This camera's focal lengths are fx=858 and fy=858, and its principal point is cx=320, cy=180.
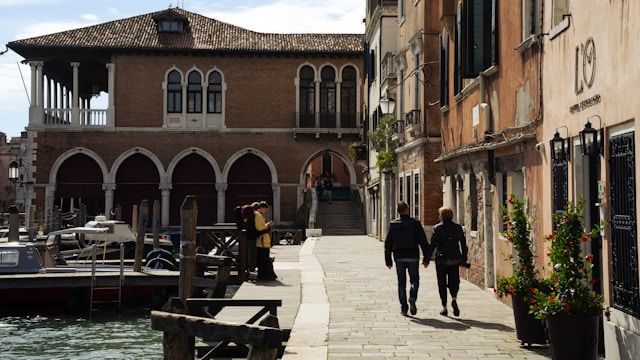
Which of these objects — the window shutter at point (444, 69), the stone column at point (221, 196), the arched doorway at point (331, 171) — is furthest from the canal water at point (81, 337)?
the arched doorway at point (331, 171)

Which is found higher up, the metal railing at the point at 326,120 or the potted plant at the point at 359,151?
the metal railing at the point at 326,120

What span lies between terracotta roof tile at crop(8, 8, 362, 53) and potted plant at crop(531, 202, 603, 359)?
3342 centimetres

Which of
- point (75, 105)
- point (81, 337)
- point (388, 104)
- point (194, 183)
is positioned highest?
point (75, 105)

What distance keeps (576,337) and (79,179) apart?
34.8m

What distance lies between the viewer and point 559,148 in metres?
9.07

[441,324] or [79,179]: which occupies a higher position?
[79,179]

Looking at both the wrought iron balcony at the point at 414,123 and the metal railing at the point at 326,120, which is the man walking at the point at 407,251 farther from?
the metal railing at the point at 326,120

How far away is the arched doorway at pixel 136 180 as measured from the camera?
1551 inches

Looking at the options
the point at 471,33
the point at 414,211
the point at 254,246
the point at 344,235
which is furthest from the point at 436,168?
the point at 344,235

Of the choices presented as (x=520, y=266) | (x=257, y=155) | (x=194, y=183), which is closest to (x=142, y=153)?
(x=194, y=183)

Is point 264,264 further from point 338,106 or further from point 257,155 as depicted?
point 338,106

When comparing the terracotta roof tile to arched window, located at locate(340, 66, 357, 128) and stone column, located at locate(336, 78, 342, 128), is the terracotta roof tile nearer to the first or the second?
arched window, located at locate(340, 66, 357, 128)

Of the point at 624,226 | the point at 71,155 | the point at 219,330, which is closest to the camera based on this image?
the point at 219,330

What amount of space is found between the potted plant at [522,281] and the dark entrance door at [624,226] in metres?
0.67
